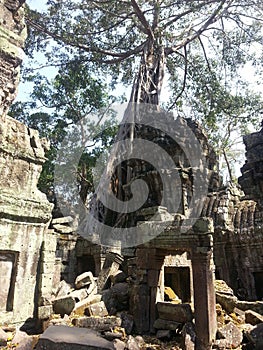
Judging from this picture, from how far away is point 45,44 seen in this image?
14.3 metres

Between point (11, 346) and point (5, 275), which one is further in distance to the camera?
point (5, 275)

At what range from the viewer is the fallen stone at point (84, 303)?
581cm

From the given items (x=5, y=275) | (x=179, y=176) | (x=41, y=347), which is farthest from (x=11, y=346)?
(x=179, y=176)

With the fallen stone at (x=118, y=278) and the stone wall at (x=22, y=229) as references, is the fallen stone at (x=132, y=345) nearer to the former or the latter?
the stone wall at (x=22, y=229)

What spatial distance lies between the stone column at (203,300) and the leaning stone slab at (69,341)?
76.6 inches

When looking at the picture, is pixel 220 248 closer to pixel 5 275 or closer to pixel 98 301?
pixel 98 301

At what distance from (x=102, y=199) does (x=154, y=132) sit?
10.7ft

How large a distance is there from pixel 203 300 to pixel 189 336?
0.56 metres

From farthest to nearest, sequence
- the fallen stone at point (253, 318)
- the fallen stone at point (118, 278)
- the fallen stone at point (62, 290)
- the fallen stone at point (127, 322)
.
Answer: the fallen stone at point (118, 278) → the fallen stone at point (62, 290) → the fallen stone at point (253, 318) → the fallen stone at point (127, 322)

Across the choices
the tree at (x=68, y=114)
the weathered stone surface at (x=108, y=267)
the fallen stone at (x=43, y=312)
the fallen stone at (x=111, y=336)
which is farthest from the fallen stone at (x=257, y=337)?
the tree at (x=68, y=114)

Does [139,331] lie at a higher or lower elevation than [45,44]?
lower

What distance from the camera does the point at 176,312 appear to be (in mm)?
5207

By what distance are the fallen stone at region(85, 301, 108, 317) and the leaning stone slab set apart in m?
2.19

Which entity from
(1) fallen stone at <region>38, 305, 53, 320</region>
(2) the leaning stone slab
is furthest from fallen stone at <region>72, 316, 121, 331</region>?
(2) the leaning stone slab
